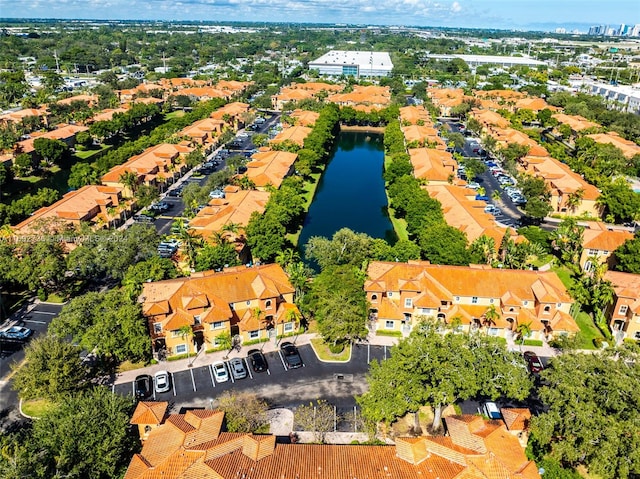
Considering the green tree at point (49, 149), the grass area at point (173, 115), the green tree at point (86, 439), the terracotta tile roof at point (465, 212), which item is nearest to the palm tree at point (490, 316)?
the terracotta tile roof at point (465, 212)

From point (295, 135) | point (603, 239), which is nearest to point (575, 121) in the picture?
point (295, 135)

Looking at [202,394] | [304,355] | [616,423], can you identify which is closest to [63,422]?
[202,394]

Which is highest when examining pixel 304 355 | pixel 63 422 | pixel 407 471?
pixel 63 422

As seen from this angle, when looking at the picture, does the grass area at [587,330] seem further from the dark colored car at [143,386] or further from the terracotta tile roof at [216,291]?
the dark colored car at [143,386]

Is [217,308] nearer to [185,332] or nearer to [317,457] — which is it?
[185,332]

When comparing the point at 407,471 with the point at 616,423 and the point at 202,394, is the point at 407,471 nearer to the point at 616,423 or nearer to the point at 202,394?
the point at 616,423

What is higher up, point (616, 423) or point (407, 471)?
point (616, 423)

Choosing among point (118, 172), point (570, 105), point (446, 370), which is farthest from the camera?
point (570, 105)
